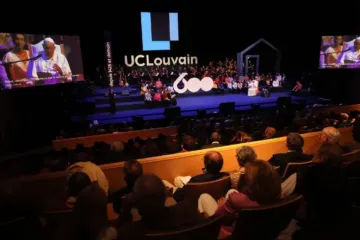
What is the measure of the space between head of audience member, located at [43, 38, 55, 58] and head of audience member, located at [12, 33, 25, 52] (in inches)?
34.2

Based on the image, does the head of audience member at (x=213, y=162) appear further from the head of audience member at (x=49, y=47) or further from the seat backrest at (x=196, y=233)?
the head of audience member at (x=49, y=47)

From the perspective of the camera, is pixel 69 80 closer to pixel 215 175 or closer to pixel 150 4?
pixel 150 4

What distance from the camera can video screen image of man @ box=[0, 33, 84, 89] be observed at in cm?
748

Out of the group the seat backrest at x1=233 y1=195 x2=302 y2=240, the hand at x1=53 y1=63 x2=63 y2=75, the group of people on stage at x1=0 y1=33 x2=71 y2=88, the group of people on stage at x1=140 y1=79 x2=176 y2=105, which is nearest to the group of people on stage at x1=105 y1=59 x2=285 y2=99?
the group of people on stage at x1=140 y1=79 x2=176 y2=105

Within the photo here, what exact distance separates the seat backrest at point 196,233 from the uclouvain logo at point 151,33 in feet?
44.5

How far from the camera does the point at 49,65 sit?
29.1 ft

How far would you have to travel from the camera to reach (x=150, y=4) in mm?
13039

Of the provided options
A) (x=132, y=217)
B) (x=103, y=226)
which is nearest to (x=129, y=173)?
(x=132, y=217)

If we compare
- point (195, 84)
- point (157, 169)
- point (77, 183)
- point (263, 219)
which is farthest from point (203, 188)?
point (195, 84)

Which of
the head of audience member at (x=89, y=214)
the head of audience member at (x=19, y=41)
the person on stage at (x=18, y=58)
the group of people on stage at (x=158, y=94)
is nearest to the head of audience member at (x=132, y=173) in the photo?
the head of audience member at (x=89, y=214)

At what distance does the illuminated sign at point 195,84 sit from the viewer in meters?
12.3

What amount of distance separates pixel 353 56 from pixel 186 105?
6.65m

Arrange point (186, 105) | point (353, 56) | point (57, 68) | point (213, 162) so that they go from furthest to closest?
point (353, 56), point (186, 105), point (57, 68), point (213, 162)

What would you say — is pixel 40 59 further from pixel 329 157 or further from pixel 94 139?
pixel 329 157
